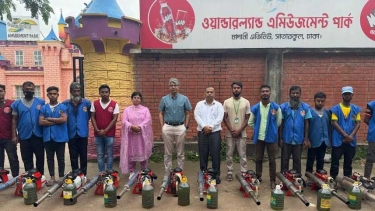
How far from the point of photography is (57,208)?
12.7 ft

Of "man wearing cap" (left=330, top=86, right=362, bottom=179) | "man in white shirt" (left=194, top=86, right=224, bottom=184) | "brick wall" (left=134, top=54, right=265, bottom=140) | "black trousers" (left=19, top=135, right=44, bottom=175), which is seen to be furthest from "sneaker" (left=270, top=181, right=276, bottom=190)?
"black trousers" (left=19, top=135, right=44, bottom=175)

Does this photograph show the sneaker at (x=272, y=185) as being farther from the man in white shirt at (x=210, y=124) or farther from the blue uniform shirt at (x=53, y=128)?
the blue uniform shirt at (x=53, y=128)

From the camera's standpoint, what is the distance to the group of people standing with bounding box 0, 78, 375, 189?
455 cm

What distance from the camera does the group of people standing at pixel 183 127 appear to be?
14.9ft

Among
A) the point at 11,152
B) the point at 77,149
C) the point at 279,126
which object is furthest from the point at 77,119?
the point at 279,126

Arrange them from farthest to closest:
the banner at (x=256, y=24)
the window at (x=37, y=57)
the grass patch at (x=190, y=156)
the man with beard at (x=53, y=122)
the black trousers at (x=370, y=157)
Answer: the window at (x=37, y=57)
the grass patch at (x=190, y=156)
the banner at (x=256, y=24)
the black trousers at (x=370, y=157)
the man with beard at (x=53, y=122)

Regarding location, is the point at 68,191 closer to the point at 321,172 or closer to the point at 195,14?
the point at 321,172

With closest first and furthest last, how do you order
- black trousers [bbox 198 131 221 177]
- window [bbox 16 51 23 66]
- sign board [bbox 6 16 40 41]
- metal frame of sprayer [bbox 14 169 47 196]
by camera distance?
metal frame of sprayer [bbox 14 169 47 196], black trousers [bbox 198 131 221 177], window [bbox 16 51 23 66], sign board [bbox 6 16 40 41]

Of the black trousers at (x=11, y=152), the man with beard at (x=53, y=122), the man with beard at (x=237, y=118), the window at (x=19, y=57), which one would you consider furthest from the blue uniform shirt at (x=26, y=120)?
the window at (x=19, y=57)

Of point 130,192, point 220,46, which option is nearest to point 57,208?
point 130,192

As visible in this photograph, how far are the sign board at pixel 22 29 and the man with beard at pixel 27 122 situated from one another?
24.0 m

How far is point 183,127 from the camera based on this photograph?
4918mm

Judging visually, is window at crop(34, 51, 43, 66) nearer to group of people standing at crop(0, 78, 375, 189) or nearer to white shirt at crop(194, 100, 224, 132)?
group of people standing at crop(0, 78, 375, 189)

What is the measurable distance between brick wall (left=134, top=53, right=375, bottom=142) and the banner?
32 centimetres
